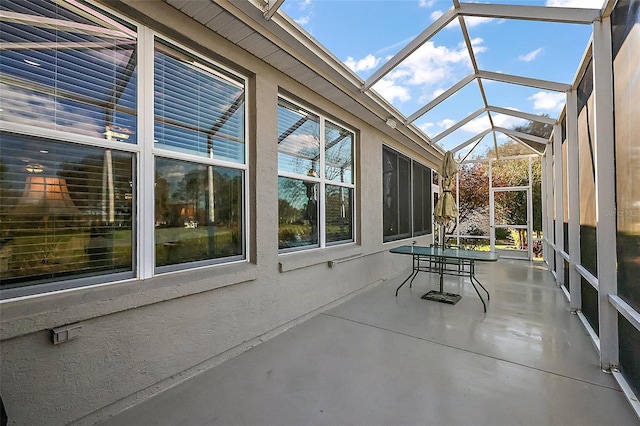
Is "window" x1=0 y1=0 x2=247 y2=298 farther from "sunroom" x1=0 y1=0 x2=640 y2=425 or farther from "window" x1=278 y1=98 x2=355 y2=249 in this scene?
"window" x1=278 y1=98 x2=355 y2=249

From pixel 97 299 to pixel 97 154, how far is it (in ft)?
3.24

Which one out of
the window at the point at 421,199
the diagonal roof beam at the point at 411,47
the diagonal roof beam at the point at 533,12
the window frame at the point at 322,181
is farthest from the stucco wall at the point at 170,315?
the window at the point at 421,199

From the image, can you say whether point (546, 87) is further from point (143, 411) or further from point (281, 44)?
point (143, 411)

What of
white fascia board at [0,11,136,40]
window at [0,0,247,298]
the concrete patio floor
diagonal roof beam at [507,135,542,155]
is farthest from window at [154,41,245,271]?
diagonal roof beam at [507,135,542,155]

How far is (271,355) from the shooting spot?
2725mm

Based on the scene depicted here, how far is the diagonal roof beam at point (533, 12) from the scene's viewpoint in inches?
100.0

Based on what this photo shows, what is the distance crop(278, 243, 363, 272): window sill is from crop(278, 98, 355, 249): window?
116 millimetres

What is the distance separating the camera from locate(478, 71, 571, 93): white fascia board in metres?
3.87

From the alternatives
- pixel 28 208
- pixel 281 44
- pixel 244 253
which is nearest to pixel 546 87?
pixel 281 44

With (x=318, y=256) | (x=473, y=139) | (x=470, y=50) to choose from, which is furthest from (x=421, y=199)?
(x=318, y=256)

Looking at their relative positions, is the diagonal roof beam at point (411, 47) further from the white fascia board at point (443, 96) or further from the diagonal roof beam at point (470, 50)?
the white fascia board at point (443, 96)

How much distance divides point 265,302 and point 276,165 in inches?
59.3

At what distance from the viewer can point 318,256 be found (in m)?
3.79

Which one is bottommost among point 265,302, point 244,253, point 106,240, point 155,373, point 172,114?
point 155,373
